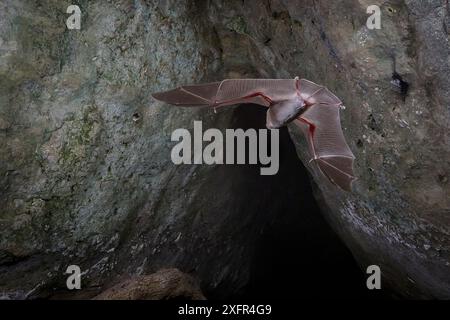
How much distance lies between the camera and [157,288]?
10.6 ft

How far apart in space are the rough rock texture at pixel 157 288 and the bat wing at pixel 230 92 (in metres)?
1.22

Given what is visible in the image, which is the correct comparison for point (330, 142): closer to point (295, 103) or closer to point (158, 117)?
point (295, 103)

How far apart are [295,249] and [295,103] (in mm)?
2989

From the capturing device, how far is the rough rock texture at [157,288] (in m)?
3.03

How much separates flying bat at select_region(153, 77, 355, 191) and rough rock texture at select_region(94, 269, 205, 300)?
1223 mm

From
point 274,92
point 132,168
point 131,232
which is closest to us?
point 274,92

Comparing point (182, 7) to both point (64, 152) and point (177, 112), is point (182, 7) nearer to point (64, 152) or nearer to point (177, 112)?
point (177, 112)

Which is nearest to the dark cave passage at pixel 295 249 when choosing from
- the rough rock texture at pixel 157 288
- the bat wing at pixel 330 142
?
the rough rock texture at pixel 157 288

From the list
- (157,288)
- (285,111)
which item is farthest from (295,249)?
(285,111)

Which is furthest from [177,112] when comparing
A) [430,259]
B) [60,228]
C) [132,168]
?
[430,259]

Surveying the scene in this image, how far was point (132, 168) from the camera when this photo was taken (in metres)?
2.93

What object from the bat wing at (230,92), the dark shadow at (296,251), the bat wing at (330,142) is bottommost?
the dark shadow at (296,251)

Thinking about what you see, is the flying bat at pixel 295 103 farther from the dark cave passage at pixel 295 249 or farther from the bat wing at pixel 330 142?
the dark cave passage at pixel 295 249

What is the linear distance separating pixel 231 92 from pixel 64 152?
89cm
